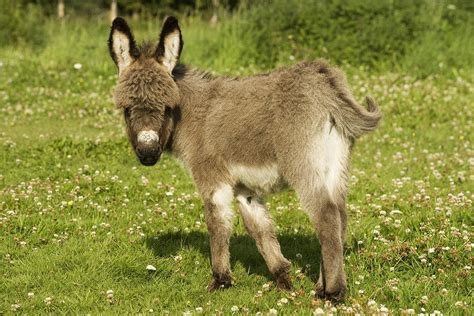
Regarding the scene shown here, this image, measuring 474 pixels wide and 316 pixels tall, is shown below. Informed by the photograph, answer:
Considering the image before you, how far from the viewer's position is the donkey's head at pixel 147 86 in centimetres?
538

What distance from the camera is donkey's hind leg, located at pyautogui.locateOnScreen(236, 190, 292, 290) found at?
19.0ft

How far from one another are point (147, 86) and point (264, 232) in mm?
1684

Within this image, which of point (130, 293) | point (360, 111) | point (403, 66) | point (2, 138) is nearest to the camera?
point (360, 111)

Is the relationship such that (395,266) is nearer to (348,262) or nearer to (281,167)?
(348,262)

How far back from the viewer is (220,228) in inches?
221

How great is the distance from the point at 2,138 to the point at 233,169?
6.73 meters

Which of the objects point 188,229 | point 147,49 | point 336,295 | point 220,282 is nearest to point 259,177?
point 220,282

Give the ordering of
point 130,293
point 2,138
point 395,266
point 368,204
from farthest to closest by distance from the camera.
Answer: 1. point 2,138
2. point 368,204
3. point 395,266
4. point 130,293

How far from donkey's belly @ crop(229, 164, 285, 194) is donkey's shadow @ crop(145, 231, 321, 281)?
1.03 metres

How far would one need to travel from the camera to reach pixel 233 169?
5.53 metres

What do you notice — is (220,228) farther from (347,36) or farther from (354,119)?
(347,36)

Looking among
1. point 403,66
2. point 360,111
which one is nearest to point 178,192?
point 360,111

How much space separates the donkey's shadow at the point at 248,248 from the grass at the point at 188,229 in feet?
0.05

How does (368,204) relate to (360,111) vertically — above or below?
below
